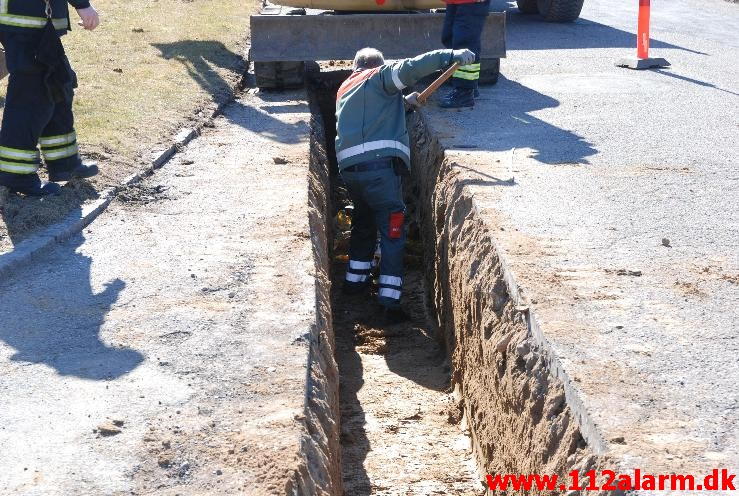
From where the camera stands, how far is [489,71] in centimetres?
1074

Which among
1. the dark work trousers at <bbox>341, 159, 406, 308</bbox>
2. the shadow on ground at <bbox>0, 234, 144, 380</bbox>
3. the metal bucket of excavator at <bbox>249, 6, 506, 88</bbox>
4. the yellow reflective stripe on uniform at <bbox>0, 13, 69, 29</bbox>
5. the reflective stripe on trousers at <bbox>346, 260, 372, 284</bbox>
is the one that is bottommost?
the reflective stripe on trousers at <bbox>346, 260, 372, 284</bbox>

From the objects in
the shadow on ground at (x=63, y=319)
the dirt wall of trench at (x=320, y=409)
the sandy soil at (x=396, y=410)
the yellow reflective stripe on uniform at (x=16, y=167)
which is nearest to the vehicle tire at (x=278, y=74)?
the sandy soil at (x=396, y=410)

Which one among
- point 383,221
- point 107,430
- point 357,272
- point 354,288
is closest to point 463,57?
point 383,221

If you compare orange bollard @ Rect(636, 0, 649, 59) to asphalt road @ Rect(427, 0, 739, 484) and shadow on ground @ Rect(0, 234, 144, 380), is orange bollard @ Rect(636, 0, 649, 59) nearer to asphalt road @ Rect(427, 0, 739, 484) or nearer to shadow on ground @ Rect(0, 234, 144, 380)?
asphalt road @ Rect(427, 0, 739, 484)

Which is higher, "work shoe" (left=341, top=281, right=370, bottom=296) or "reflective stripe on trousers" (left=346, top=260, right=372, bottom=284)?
"reflective stripe on trousers" (left=346, top=260, right=372, bottom=284)

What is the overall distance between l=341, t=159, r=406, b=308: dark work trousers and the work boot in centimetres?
190

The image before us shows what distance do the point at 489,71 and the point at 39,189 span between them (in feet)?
18.5

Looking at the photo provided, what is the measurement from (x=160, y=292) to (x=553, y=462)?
2.38 m

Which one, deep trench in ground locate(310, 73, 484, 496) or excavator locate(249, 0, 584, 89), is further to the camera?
excavator locate(249, 0, 584, 89)

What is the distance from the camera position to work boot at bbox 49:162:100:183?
6.95 metres

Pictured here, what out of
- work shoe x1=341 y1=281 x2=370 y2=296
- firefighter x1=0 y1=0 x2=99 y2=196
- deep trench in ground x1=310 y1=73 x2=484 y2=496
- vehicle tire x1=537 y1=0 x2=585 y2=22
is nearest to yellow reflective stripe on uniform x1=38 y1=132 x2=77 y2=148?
firefighter x1=0 y1=0 x2=99 y2=196

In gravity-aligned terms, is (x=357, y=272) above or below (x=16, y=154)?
below

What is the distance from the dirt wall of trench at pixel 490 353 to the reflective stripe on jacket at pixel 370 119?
518mm

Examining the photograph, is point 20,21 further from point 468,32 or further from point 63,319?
point 468,32
